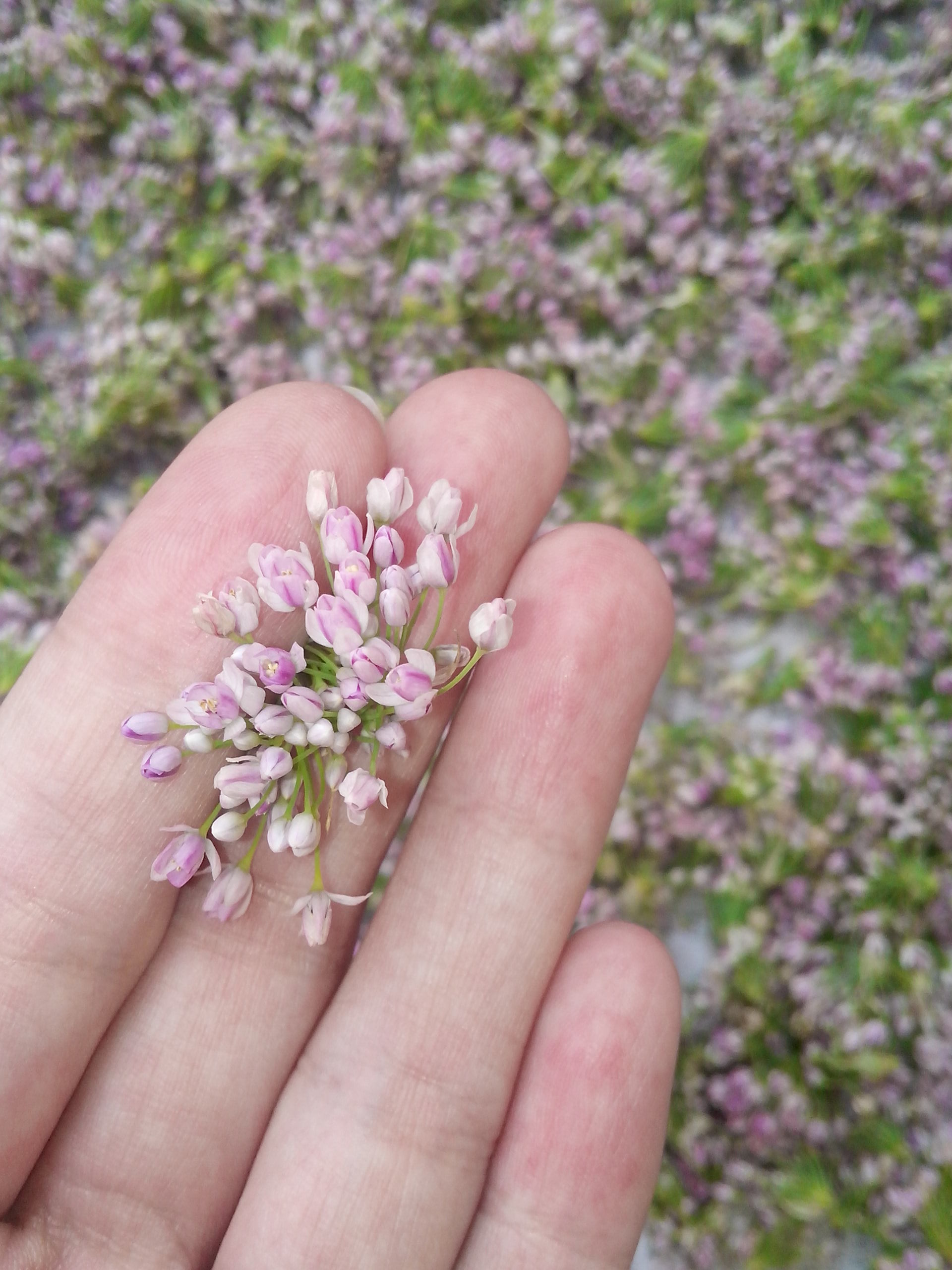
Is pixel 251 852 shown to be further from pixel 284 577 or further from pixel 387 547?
pixel 387 547

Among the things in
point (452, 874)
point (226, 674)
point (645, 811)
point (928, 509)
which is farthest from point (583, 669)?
point (928, 509)

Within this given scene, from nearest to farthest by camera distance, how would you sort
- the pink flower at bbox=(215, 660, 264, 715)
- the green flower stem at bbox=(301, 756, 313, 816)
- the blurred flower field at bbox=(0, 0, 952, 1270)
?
1. the pink flower at bbox=(215, 660, 264, 715)
2. the green flower stem at bbox=(301, 756, 313, 816)
3. the blurred flower field at bbox=(0, 0, 952, 1270)

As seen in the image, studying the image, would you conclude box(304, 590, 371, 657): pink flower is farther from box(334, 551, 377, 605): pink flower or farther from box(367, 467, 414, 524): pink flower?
box(367, 467, 414, 524): pink flower

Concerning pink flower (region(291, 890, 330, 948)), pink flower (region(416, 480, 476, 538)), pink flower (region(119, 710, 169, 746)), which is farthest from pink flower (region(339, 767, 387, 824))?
pink flower (region(416, 480, 476, 538))

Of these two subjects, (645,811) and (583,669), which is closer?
(583,669)

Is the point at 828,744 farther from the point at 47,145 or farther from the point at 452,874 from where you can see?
the point at 47,145

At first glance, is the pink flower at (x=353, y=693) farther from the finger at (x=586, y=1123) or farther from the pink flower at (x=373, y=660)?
the finger at (x=586, y=1123)
